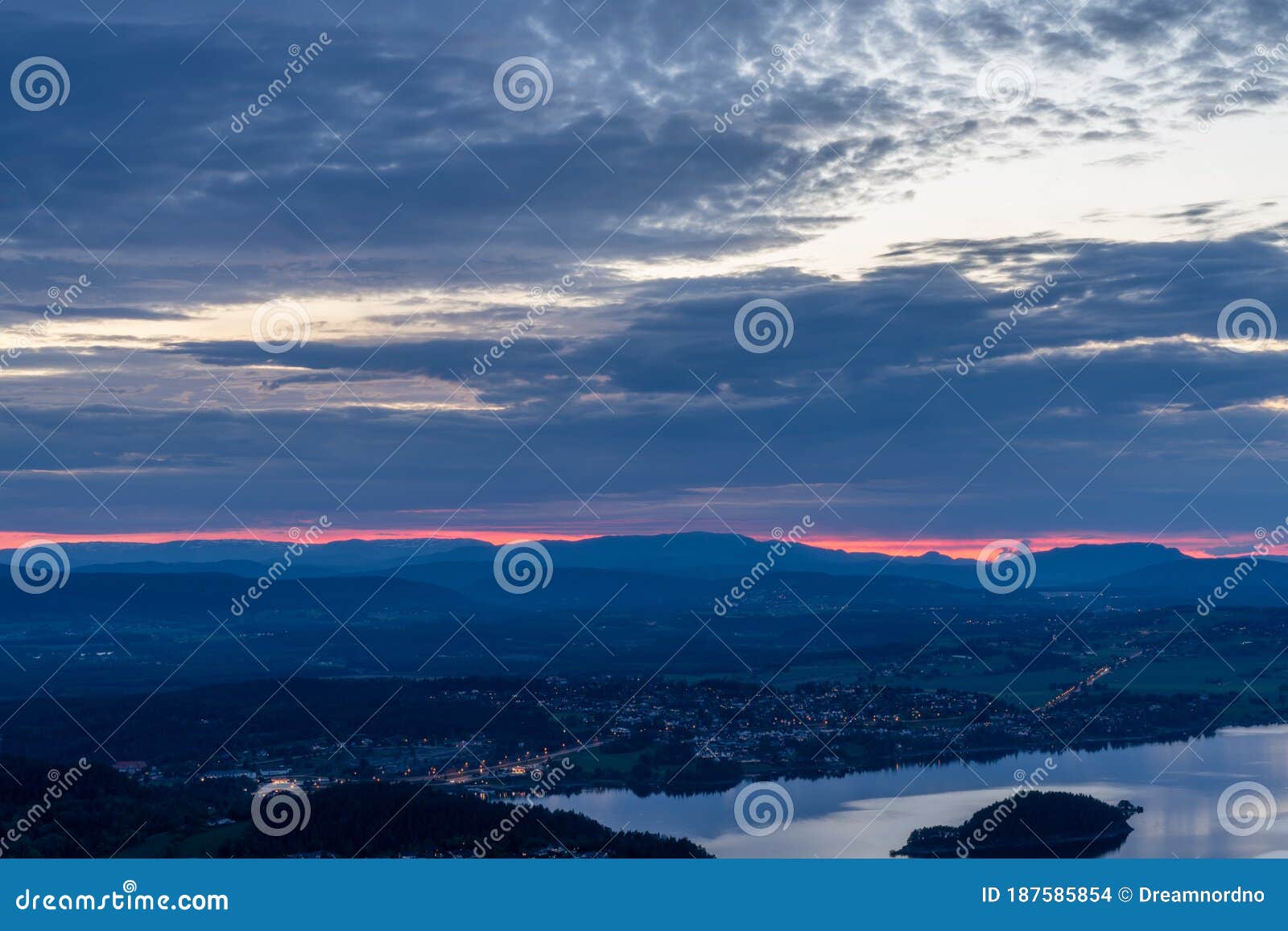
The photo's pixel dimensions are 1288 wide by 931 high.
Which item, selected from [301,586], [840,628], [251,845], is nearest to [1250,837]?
[251,845]

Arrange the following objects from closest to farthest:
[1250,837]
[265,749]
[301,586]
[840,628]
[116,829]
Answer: [116,829] → [1250,837] → [265,749] → [840,628] → [301,586]

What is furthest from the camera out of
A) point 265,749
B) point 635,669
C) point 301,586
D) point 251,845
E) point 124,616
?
point 301,586

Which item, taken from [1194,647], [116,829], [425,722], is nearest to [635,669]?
[425,722]

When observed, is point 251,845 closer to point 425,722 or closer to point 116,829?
point 116,829

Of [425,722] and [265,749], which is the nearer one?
[265,749]

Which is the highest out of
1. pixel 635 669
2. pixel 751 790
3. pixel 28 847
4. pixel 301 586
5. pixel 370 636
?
pixel 301 586

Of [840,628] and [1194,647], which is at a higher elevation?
[840,628]

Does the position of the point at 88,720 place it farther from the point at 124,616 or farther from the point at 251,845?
the point at 124,616
